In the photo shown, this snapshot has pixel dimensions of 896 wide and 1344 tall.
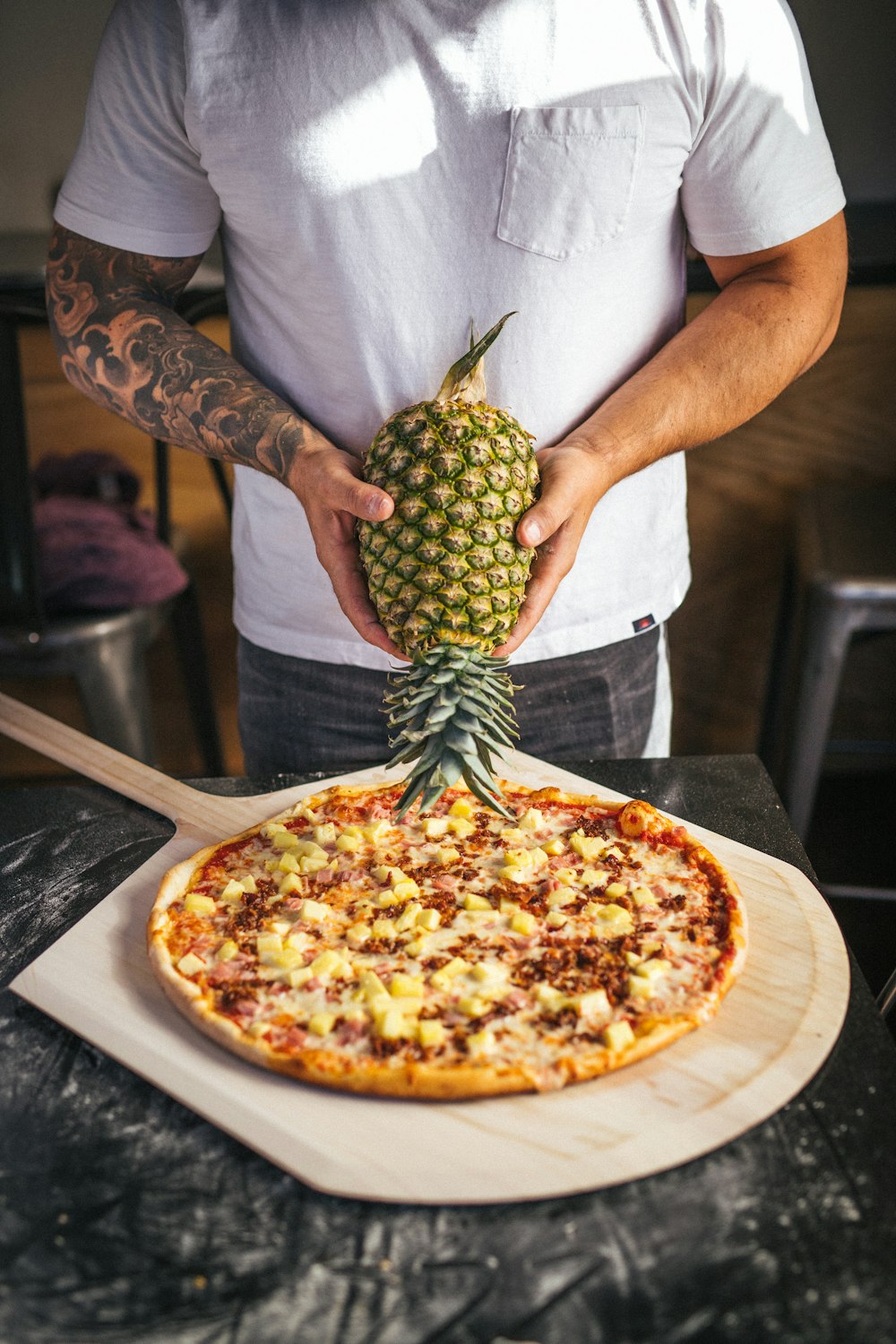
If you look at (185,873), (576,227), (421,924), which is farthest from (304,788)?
(576,227)

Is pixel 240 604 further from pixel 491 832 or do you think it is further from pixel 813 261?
pixel 813 261

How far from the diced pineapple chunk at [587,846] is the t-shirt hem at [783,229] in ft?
3.28

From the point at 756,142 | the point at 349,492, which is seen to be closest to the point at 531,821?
the point at 349,492

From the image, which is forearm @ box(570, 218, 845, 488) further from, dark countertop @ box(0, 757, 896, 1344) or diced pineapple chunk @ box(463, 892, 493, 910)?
dark countertop @ box(0, 757, 896, 1344)

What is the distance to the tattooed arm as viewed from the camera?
5.84 feet

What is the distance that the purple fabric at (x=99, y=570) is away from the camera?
2918 millimetres

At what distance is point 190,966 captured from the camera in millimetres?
1357

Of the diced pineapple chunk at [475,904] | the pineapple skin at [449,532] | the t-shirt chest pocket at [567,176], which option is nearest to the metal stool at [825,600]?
the t-shirt chest pocket at [567,176]

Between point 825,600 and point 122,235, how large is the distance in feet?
6.21

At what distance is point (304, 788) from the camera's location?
1808mm

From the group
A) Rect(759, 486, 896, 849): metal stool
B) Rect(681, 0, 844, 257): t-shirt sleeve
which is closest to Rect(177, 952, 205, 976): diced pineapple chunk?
Rect(681, 0, 844, 257): t-shirt sleeve

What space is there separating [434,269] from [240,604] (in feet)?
2.38

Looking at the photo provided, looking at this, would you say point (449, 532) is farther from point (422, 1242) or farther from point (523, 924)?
point (422, 1242)

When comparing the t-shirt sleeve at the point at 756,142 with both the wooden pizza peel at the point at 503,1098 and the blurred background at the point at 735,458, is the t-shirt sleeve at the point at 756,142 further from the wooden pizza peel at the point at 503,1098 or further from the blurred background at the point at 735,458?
the blurred background at the point at 735,458
